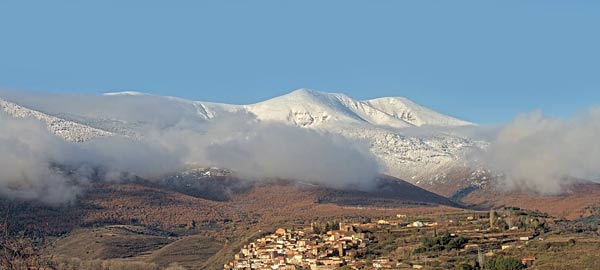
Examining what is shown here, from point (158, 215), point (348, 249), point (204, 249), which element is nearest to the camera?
point (348, 249)

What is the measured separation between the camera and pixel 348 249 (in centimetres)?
10356

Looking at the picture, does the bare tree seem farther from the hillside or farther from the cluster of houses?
the hillside

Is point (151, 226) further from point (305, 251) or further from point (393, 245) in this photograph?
point (393, 245)

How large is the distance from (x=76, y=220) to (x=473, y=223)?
78.8 meters

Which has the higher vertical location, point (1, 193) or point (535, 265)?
point (1, 193)

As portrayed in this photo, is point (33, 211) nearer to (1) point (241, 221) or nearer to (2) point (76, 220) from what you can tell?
(2) point (76, 220)

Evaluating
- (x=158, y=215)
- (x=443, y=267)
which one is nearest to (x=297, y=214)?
(x=158, y=215)

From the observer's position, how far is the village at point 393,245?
9019 cm

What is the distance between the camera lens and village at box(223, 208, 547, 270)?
90188 millimetres

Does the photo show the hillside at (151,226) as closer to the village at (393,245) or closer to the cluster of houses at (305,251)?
the cluster of houses at (305,251)

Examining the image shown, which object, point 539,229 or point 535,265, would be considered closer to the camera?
point 535,265

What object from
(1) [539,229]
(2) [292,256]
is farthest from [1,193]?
(1) [539,229]

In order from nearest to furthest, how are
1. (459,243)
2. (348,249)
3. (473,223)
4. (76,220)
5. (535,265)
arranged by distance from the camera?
(535,265) → (459,243) → (348,249) → (473,223) → (76,220)

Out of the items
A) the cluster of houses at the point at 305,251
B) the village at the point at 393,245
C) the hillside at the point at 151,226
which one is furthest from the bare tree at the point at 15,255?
the hillside at the point at 151,226
